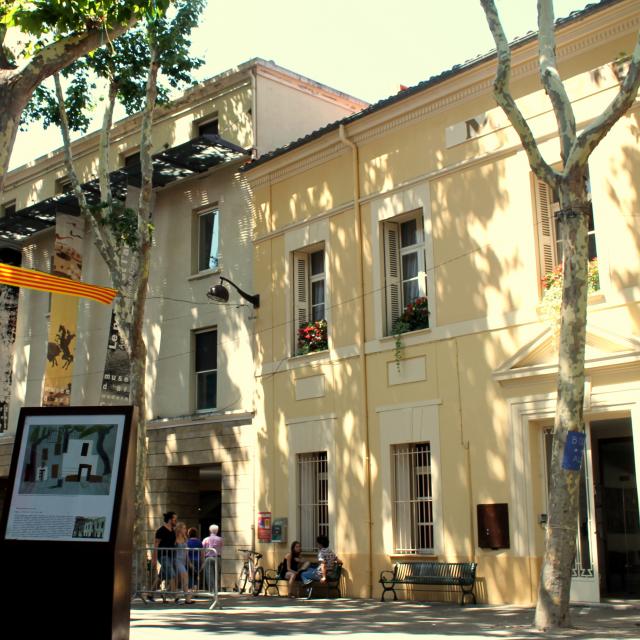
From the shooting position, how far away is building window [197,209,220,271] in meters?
22.5

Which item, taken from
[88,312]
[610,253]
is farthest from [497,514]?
[88,312]

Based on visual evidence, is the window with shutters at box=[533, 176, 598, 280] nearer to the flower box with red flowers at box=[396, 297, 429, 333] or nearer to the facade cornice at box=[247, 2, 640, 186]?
the facade cornice at box=[247, 2, 640, 186]

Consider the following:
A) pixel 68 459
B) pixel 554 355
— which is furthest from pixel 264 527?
pixel 68 459

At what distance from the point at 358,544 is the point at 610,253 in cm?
703

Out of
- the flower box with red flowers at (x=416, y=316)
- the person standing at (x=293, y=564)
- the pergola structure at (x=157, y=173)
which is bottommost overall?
the person standing at (x=293, y=564)

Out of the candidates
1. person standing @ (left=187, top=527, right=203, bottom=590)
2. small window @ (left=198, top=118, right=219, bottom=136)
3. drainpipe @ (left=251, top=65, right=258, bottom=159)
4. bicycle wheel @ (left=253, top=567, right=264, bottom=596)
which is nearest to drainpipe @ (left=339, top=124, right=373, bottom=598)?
bicycle wheel @ (left=253, top=567, right=264, bottom=596)

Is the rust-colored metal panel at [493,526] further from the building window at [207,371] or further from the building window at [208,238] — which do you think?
the building window at [208,238]

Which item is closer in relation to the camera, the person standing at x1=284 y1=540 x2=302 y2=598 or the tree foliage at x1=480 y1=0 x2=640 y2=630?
the tree foliage at x1=480 y1=0 x2=640 y2=630

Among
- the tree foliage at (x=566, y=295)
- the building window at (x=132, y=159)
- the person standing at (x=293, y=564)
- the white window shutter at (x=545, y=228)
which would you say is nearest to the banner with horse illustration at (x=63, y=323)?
the building window at (x=132, y=159)

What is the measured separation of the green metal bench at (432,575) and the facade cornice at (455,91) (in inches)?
318

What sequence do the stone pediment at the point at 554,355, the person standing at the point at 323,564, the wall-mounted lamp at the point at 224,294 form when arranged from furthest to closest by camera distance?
the wall-mounted lamp at the point at 224,294 → the person standing at the point at 323,564 → the stone pediment at the point at 554,355

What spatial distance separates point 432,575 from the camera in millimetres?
16000

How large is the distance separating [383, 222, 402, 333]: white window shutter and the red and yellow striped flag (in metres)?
5.12

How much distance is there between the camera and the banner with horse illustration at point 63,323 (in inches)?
965
